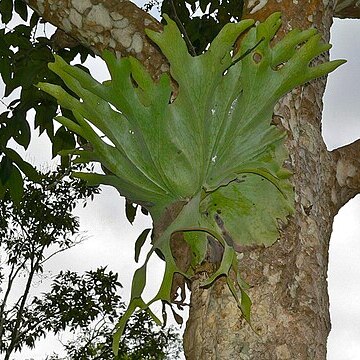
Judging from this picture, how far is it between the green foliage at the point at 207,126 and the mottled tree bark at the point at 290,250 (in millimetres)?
42

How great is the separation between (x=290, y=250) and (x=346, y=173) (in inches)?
11.2

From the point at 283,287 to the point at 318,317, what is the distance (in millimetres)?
68

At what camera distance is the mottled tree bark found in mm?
970

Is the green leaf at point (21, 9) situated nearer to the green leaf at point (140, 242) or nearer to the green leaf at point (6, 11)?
the green leaf at point (6, 11)

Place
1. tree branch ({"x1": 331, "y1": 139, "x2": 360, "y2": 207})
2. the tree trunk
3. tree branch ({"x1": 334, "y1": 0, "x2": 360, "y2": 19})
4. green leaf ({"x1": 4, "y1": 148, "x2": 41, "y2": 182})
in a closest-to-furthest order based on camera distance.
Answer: the tree trunk → tree branch ({"x1": 331, "y1": 139, "x2": 360, "y2": 207}) → tree branch ({"x1": 334, "y1": 0, "x2": 360, "y2": 19}) → green leaf ({"x1": 4, "y1": 148, "x2": 41, "y2": 182})

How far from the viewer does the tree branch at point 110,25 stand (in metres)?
1.41

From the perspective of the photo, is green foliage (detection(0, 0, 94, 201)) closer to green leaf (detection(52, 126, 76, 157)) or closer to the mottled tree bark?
green leaf (detection(52, 126, 76, 157))

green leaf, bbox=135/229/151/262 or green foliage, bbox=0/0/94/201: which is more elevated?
green foliage, bbox=0/0/94/201

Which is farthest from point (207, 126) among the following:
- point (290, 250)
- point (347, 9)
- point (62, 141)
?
point (62, 141)

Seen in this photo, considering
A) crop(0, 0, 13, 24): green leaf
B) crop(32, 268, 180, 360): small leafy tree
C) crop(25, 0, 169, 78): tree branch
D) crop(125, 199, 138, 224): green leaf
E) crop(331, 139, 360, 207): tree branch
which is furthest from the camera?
crop(32, 268, 180, 360): small leafy tree

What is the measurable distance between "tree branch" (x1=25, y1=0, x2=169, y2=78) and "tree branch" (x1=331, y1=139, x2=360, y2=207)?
0.41 m

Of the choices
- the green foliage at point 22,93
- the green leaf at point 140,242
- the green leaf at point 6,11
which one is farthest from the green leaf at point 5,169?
the green leaf at point 140,242

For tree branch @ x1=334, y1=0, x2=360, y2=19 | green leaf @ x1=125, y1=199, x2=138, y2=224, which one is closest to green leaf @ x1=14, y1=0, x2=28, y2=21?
green leaf @ x1=125, y1=199, x2=138, y2=224

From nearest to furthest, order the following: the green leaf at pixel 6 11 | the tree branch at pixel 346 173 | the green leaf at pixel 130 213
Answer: the tree branch at pixel 346 173
the green leaf at pixel 130 213
the green leaf at pixel 6 11
